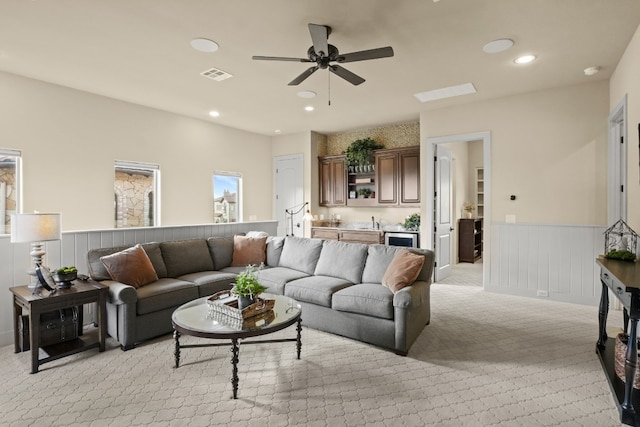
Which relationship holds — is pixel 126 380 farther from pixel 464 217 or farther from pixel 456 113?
pixel 464 217

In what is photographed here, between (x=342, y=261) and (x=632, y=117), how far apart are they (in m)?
3.20

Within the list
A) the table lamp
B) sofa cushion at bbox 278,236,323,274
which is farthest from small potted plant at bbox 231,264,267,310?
Answer: the table lamp

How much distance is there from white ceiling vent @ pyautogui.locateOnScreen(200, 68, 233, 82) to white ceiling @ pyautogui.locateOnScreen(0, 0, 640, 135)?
0.29 ft

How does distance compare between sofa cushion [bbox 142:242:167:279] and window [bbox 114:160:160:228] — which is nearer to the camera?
sofa cushion [bbox 142:242:167:279]

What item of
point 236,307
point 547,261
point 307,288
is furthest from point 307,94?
point 547,261

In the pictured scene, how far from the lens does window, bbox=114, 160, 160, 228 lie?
16.9ft

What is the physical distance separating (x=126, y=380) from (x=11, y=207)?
3.06 metres

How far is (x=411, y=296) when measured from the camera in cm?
294

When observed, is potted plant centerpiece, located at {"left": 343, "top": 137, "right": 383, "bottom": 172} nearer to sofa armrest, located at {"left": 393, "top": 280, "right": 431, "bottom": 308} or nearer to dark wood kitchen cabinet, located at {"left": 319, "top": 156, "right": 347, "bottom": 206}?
dark wood kitchen cabinet, located at {"left": 319, "top": 156, "right": 347, "bottom": 206}

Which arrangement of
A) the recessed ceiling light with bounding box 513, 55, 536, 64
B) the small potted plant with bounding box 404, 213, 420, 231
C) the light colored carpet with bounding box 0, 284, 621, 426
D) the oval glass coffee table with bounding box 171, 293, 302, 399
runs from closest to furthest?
the light colored carpet with bounding box 0, 284, 621, 426 → the oval glass coffee table with bounding box 171, 293, 302, 399 → the recessed ceiling light with bounding box 513, 55, 536, 64 → the small potted plant with bounding box 404, 213, 420, 231

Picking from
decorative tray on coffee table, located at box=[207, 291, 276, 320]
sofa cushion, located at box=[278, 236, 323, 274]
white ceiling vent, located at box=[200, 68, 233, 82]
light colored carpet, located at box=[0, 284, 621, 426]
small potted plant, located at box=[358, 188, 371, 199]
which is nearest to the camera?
light colored carpet, located at box=[0, 284, 621, 426]

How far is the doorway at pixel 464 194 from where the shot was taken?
5.09 meters

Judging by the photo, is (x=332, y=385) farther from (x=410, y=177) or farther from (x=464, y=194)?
(x=464, y=194)

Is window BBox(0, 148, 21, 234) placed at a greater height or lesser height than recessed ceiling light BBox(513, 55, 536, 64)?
lesser
